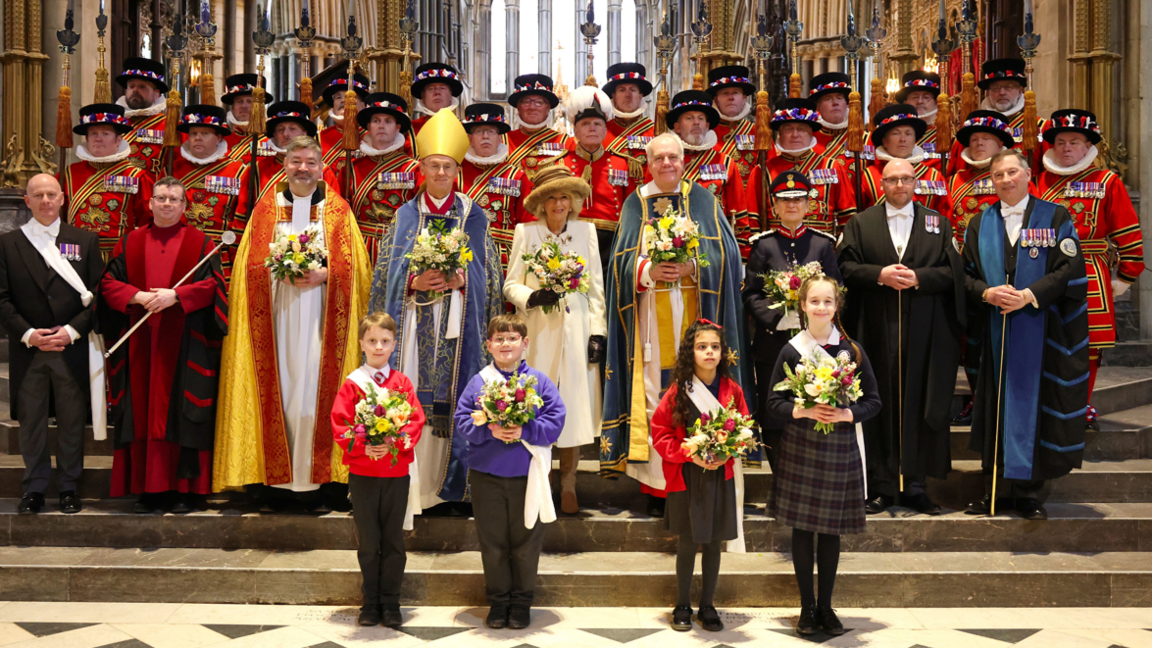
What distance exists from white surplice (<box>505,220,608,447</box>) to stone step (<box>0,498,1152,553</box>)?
0.52m

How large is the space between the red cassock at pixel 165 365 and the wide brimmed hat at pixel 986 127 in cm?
440

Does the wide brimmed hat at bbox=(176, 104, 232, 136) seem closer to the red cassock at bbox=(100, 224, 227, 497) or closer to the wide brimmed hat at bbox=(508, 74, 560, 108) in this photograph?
the red cassock at bbox=(100, 224, 227, 497)

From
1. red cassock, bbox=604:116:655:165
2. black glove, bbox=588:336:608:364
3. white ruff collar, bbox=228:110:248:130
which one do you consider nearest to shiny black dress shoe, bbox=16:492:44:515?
black glove, bbox=588:336:608:364

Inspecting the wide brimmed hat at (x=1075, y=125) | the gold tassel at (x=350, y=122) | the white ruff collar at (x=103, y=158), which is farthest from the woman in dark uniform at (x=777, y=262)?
the white ruff collar at (x=103, y=158)

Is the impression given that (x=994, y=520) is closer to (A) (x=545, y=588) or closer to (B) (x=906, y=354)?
(B) (x=906, y=354)

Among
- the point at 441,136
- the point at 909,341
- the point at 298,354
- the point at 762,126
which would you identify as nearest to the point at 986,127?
the point at 762,126

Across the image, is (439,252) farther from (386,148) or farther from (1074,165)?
(1074,165)

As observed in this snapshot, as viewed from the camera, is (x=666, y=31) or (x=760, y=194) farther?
(x=666, y=31)

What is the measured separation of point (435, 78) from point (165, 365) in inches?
107

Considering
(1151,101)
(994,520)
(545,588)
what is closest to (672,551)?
(545,588)

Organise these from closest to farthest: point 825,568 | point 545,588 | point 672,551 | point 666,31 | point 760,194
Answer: point 825,568
point 545,588
point 672,551
point 760,194
point 666,31

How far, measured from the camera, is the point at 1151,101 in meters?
8.21

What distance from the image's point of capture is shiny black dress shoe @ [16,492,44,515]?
511cm

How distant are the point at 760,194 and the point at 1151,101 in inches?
168
